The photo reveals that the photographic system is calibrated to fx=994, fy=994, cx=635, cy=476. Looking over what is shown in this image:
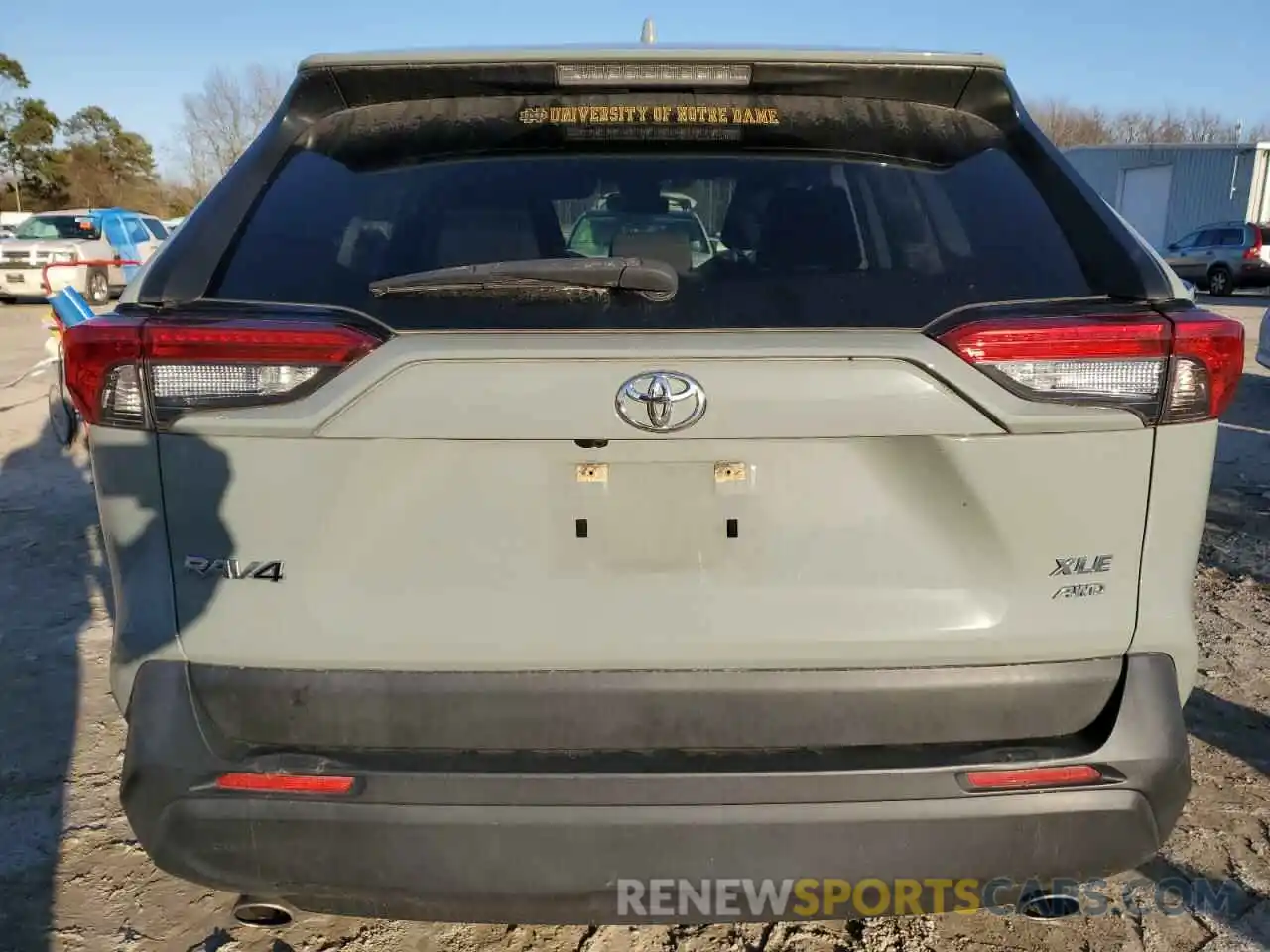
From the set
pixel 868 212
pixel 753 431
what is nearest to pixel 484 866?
pixel 753 431

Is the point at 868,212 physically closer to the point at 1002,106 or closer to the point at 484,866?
the point at 1002,106

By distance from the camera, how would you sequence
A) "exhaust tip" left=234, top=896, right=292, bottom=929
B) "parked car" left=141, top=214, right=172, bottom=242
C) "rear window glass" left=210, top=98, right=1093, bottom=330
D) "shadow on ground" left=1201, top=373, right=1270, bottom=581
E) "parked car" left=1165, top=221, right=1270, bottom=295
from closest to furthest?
"rear window glass" left=210, top=98, right=1093, bottom=330 → "exhaust tip" left=234, top=896, right=292, bottom=929 → "shadow on ground" left=1201, top=373, right=1270, bottom=581 → "parked car" left=141, top=214, right=172, bottom=242 → "parked car" left=1165, top=221, right=1270, bottom=295

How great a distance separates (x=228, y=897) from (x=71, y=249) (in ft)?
68.2

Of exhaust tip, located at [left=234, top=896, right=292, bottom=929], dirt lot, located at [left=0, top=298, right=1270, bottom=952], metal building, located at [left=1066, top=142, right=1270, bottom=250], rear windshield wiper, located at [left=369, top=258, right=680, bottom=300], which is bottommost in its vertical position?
dirt lot, located at [left=0, top=298, right=1270, bottom=952]

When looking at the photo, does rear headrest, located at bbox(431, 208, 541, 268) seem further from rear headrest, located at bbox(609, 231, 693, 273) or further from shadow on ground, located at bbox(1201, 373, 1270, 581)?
shadow on ground, located at bbox(1201, 373, 1270, 581)

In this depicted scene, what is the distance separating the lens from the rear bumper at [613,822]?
1.74m

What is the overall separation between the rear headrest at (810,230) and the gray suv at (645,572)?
0.41 ft

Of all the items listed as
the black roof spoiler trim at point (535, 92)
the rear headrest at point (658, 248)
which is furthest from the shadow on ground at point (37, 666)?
the rear headrest at point (658, 248)

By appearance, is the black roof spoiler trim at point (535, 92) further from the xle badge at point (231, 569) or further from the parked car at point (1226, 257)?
the parked car at point (1226, 257)

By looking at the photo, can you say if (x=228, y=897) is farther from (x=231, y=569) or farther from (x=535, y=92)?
(x=535, y=92)

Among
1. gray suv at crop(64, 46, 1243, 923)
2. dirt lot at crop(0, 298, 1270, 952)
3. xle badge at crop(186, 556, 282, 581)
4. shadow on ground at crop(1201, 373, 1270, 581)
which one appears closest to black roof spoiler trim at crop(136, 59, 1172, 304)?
gray suv at crop(64, 46, 1243, 923)

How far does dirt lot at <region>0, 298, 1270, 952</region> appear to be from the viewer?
244cm

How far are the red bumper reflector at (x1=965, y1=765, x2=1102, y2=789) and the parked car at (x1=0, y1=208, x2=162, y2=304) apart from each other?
66.8ft

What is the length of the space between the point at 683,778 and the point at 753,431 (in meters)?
0.63
